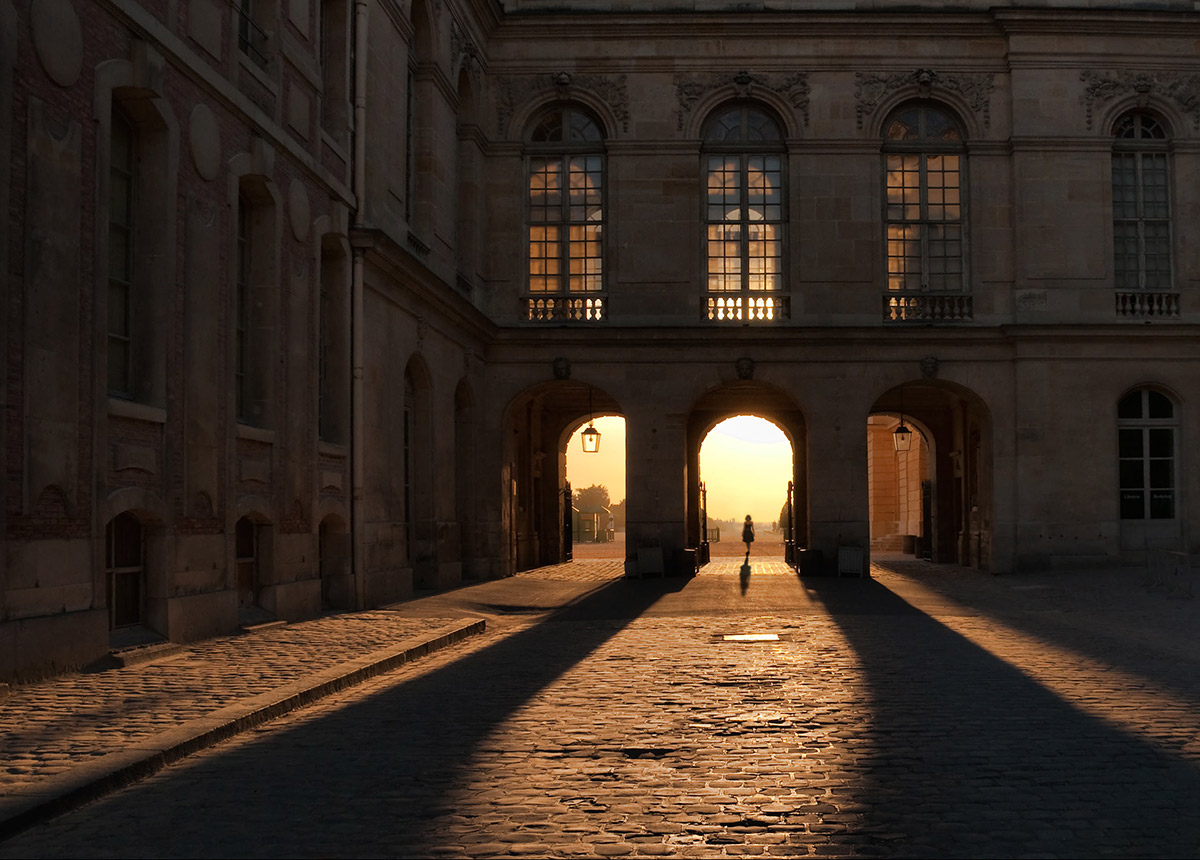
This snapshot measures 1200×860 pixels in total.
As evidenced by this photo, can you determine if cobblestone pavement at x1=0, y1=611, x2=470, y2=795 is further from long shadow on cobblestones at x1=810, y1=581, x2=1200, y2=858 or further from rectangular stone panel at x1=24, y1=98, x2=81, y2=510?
long shadow on cobblestones at x1=810, y1=581, x2=1200, y2=858

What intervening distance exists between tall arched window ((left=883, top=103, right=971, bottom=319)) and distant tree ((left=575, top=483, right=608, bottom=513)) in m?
61.7

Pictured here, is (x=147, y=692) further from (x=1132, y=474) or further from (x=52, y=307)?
(x=1132, y=474)

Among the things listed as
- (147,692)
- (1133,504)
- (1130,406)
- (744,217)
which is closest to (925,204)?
(744,217)

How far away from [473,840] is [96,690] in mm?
5351

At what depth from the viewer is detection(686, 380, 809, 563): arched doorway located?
35.3 m

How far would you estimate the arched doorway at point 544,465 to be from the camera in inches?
1294

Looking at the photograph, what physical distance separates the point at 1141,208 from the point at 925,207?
4.65 meters

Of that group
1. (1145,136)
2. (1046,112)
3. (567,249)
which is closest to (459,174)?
(567,249)

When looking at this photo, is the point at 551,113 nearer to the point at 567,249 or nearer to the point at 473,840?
the point at 567,249

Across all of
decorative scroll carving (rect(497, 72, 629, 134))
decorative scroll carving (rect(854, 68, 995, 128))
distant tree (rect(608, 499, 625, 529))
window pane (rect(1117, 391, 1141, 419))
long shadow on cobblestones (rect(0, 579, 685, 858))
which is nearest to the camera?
long shadow on cobblestones (rect(0, 579, 685, 858))

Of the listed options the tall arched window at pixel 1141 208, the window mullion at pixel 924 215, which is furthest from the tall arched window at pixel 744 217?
the tall arched window at pixel 1141 208

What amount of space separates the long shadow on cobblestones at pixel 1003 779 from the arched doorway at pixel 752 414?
23.9 m

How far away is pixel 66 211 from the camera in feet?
37.6

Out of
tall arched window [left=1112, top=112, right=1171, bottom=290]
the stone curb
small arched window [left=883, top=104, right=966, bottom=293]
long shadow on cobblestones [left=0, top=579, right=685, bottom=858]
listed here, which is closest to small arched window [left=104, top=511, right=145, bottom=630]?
the stone curb
